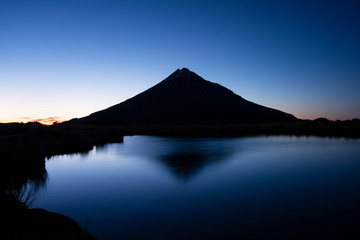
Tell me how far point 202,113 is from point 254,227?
372ft

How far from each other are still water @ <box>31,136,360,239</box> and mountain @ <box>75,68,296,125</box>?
3719 inches

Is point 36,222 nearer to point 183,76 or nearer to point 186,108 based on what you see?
point 186,108

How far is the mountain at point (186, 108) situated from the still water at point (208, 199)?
9446 cm

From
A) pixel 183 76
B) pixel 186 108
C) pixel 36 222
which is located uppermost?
pixel 183 76

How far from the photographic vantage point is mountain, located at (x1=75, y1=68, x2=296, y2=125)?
11304cm

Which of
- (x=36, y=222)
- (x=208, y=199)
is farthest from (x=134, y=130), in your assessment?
(x=36, y=222)

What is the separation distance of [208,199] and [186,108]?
114 meters

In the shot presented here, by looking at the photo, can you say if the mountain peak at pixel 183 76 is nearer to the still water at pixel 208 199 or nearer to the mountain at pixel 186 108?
the mountain at pixel 186 108

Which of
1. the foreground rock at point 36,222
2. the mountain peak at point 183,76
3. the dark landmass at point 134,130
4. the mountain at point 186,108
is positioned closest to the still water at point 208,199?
the dark landmass at point 134,130

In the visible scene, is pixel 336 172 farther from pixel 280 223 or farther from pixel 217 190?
pixel 280 223

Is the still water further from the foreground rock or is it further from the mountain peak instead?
the mountain peak

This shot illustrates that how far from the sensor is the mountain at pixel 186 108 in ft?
371

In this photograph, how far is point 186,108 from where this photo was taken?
401 ft

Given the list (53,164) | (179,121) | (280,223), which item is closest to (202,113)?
(179,121)
